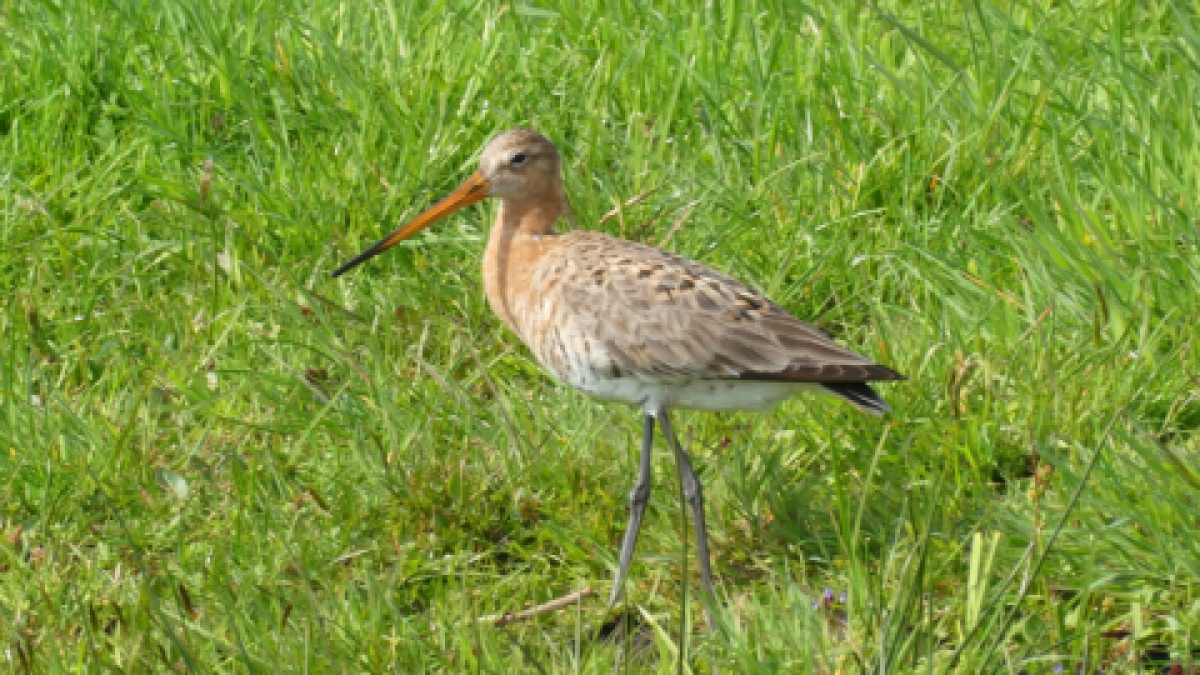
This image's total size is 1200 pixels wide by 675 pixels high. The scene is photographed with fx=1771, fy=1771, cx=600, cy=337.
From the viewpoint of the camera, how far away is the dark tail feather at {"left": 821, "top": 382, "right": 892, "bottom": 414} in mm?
4562

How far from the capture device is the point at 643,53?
659 cm

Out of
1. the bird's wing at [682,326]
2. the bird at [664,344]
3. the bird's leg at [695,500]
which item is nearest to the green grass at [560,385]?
the bird's leg at [695,500]

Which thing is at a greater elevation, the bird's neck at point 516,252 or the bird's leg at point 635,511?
the bird's neck at point 516,252

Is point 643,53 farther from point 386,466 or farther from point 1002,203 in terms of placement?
point 386,466

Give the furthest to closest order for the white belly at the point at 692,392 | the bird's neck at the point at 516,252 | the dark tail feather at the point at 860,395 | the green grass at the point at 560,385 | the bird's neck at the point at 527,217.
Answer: the bird's neck at the point at 527,217 < the bird's neck at the point at 516,252 < the white belly at the point at 692,392 < the dark tail feather at the point at 860,395 < the green grass at the point at 560,385

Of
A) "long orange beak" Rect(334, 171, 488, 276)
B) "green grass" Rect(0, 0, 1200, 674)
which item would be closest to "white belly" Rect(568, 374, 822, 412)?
"green grass" Rect(0, 0, 1200, 674)

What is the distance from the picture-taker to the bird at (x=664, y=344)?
184 inches

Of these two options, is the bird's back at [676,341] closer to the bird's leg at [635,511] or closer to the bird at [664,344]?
the bird at [664,344]

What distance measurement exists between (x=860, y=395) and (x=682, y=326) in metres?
0.54

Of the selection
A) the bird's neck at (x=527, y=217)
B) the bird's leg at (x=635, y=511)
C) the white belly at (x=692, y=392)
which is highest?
the bird's neck at (x=527, y=217)

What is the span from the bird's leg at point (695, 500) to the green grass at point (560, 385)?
0.24 feet

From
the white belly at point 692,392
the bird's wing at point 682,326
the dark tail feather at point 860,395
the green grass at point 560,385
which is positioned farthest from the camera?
the white belly at point 692,392

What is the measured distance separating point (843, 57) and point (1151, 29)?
1187mm

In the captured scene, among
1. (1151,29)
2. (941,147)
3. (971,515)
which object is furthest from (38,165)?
(1151,29)
